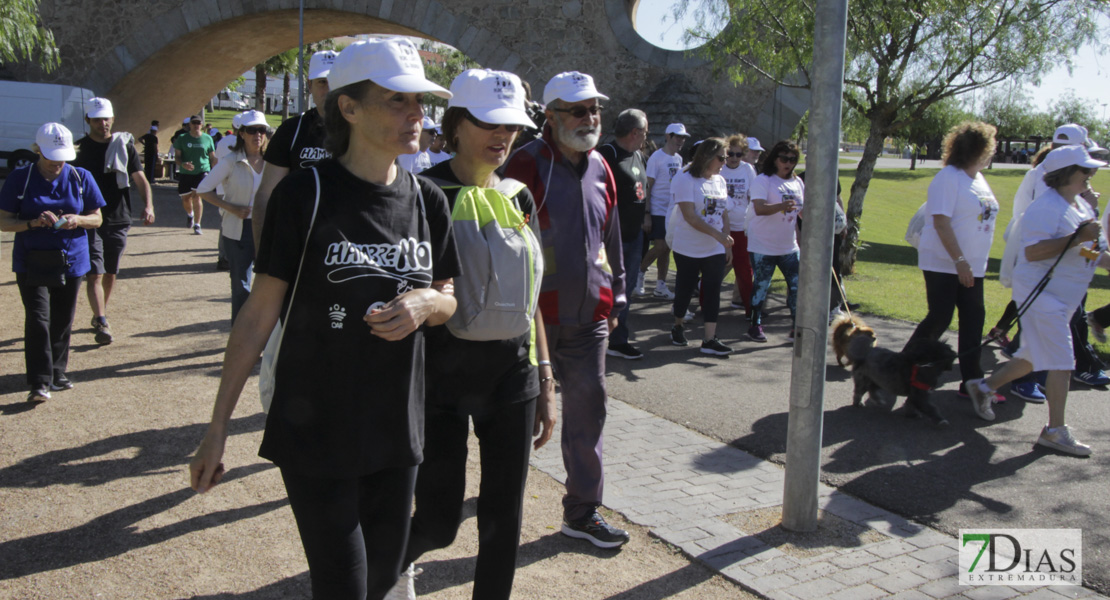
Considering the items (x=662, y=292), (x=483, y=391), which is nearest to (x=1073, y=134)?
(x=662, y=292)

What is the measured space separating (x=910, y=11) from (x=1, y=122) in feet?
71.4

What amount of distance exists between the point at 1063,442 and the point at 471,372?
4.13 meters

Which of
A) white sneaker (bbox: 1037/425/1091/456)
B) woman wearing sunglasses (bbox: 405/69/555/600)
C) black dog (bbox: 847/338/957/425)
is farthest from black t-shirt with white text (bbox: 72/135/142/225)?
white sneaker (bbox: 1037/425/1091/456)

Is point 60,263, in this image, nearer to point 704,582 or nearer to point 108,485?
point 108,485

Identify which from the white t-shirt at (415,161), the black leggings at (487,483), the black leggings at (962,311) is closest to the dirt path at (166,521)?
the black leggings at (487,483)

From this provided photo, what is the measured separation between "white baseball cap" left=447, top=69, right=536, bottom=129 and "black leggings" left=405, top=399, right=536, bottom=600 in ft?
3.08

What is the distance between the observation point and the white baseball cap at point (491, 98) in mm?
2963

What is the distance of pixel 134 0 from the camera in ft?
75.3

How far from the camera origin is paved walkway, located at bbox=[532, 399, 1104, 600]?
3.64 metres

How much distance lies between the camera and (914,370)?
5863mm

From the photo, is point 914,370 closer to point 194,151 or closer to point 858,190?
point 858,190

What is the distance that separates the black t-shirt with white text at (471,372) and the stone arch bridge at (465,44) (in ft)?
54.1

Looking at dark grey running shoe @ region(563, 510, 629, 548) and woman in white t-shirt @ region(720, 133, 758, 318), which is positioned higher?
woman in white t-shirt @ region(720, 133, 758, 318)

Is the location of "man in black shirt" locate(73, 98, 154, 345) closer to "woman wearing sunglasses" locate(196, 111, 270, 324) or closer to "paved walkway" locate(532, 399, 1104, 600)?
"woman wearing sunglasses" locate(196, 111, 270, 324)
